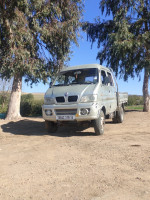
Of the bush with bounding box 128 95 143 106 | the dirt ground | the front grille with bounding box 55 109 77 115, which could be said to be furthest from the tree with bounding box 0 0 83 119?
the bush with bounding box 128 95 143 106

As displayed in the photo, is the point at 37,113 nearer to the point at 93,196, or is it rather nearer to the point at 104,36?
the point at 104,36

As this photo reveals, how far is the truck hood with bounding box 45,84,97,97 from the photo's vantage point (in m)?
6.20

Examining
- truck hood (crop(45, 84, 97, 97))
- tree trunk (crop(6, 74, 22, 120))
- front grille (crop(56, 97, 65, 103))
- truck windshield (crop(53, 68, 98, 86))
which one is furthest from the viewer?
tree trunk (crop(6, 74, 22, 120))

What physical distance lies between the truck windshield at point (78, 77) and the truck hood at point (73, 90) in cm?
38

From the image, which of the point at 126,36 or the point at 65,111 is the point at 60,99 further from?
the point at 126,36

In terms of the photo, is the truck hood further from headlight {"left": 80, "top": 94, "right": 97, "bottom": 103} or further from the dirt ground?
the dirt ground

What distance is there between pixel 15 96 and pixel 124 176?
8016 mm

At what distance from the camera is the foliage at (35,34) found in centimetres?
859

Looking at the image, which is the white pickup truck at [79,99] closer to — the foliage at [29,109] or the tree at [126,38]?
the tree at [126,38]

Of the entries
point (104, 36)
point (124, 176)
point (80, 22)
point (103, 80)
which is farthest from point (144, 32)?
point (124, 176)

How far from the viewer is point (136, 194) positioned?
2.54 metres

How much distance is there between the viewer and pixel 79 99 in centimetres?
614

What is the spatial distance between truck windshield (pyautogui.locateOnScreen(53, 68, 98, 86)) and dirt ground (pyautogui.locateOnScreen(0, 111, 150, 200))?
2.23m

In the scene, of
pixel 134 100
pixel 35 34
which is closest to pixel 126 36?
pixel 35 34
